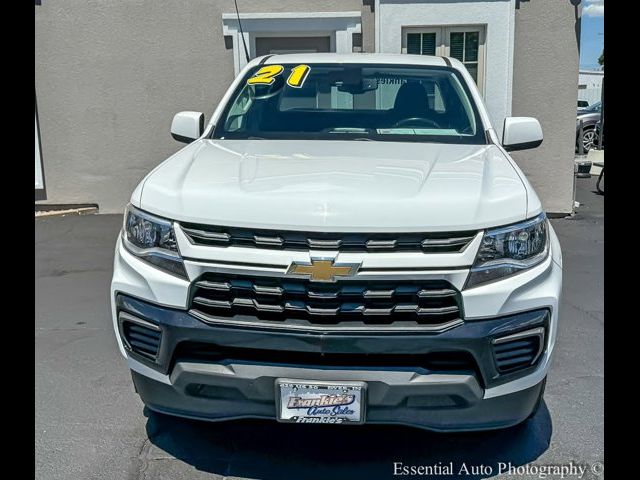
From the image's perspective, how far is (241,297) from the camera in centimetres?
246

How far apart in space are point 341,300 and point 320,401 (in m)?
0.41

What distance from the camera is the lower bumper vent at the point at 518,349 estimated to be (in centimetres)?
242

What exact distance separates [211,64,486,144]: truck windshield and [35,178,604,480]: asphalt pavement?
5.23 ft

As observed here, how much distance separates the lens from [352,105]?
4445 mm

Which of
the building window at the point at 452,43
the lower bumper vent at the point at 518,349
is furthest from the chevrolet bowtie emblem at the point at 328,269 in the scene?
the building window at the point at 452,43

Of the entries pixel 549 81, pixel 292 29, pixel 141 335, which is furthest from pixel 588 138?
pixel 141 335

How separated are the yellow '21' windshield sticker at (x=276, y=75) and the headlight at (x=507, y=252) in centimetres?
214

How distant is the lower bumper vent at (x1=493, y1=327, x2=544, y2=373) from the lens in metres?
2.42

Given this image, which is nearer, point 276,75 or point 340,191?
point 340,191

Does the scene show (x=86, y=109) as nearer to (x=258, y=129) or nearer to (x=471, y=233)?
(x=258, y=129)

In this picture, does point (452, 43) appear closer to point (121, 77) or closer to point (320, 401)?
point (121, 77)

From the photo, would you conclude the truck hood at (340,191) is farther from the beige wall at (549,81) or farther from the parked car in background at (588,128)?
the parked car in background at (588,128)
